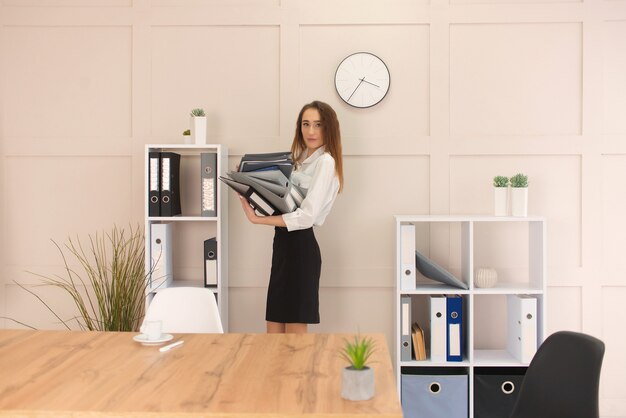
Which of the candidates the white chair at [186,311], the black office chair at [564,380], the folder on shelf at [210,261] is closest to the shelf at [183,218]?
the folder on shelf at [210,261]

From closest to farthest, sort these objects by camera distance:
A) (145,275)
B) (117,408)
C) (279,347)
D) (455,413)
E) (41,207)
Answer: (117,408) < (279,347) < (455,413) < (145,275) < (41,207)

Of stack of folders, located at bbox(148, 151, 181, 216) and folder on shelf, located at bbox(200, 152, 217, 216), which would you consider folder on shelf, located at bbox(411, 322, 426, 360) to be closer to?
folder on shelf, located at bbox(200, 152, 217, 216)

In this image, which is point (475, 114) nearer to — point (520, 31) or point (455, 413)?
point (520, 31)

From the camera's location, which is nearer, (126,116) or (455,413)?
(455,413)

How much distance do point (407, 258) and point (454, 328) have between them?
0.50 meters

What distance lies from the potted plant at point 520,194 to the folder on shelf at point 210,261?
5.98 ft

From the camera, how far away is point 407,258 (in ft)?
12.6

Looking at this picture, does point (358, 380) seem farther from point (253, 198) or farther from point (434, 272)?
point (434, 272)

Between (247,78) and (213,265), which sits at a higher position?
(247,78)

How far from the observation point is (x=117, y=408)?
1.68 metres

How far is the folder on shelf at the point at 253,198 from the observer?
3631 mm

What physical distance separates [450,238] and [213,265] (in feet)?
4.97

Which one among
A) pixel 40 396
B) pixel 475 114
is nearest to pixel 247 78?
pixel 475 114

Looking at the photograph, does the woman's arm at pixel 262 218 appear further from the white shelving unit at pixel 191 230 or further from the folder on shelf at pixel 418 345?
the folder on shelf at pixel 418 345
